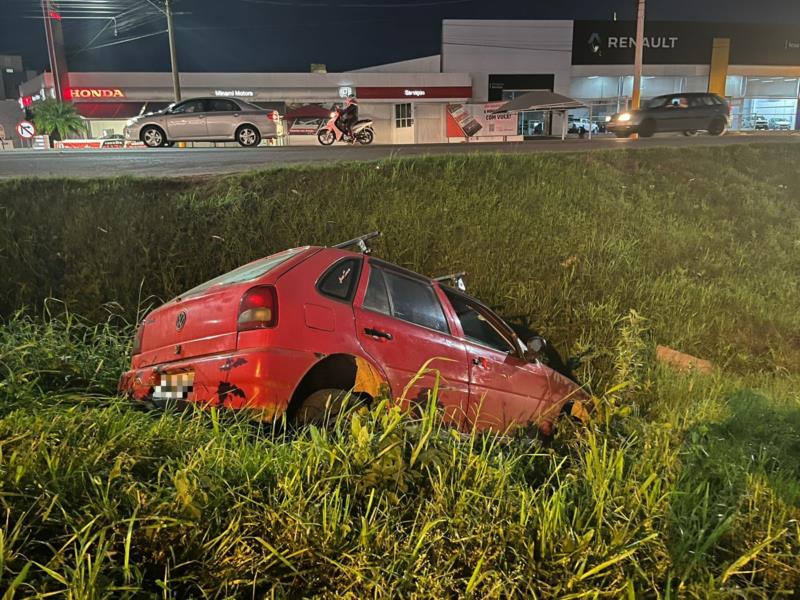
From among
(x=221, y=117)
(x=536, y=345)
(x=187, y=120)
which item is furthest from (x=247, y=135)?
(x=536, y=345)

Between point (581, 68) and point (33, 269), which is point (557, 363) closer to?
point (33, 269)

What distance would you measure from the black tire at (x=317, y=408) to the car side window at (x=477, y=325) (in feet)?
4.52

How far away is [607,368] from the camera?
20.8 ft

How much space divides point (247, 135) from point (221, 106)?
110 centimetres

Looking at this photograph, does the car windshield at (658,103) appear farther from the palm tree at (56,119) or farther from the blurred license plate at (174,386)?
the palm tree at (56,119)

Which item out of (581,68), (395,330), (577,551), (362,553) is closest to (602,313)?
(395,330)

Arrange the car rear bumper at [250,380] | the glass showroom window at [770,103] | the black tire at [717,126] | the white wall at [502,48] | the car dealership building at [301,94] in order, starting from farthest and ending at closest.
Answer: the glass showroom window at [770,103] → the white wall at [502,48] → the car dealership building at [301,94] → the black tire at [717,126] → the car rear bumper at [250,380]

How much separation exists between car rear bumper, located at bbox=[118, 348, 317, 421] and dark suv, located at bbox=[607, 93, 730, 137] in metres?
21.6

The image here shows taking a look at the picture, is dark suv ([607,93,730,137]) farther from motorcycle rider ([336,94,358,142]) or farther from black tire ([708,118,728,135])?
motorcycle rider ([336,94,358,142])

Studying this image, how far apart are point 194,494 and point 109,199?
5.86 m

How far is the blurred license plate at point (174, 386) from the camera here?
3438 millimetres

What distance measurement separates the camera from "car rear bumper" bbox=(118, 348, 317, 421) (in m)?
3.27

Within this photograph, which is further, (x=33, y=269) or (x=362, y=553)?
(x=33, y=269)

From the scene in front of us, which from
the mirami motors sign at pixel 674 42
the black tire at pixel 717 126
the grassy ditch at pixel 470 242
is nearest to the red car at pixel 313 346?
the grassy ditch at pixel 470 242
